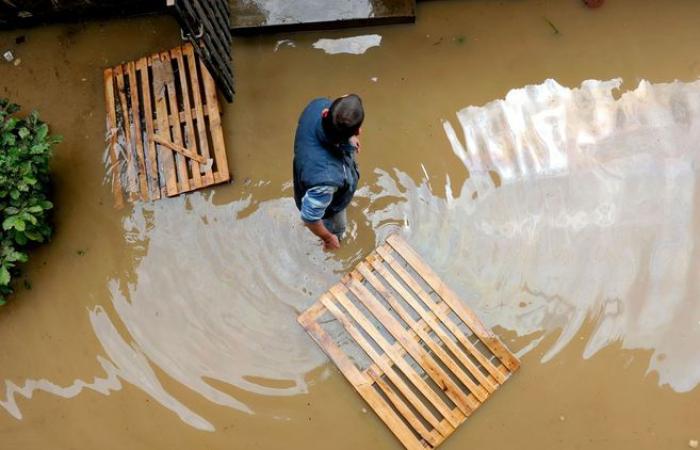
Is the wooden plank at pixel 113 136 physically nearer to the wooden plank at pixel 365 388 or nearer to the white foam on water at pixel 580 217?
the wooden plank at pixel 365 388

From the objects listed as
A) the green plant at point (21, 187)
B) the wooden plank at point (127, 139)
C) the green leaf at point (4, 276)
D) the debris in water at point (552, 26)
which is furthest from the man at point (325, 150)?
the debris in water at point (552, 26)

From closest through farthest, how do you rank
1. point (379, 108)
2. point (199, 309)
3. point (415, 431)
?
point (415, 431), point (199, 309), point (379, 108)

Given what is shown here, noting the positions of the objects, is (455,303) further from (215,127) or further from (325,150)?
(215,127)

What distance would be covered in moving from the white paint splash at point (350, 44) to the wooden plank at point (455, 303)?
52.0 inches

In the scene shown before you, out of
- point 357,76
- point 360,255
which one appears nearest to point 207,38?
point 357,76

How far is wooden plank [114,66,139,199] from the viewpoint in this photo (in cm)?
357

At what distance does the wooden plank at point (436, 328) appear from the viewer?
3.18 metres

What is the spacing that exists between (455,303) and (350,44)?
1.85 metres

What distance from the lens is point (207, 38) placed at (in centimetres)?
324

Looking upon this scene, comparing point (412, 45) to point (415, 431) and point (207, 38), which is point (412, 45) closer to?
point (207, 38)

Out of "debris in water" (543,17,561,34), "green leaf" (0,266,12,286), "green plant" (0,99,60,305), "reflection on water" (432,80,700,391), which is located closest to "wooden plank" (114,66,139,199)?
"green plant" (0,99,60,305)

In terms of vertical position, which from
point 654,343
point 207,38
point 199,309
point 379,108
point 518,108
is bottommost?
point 654,343

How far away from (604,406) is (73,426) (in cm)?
309

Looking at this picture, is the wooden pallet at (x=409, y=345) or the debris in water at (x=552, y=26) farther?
the debris in water at (x=552, y=26)
